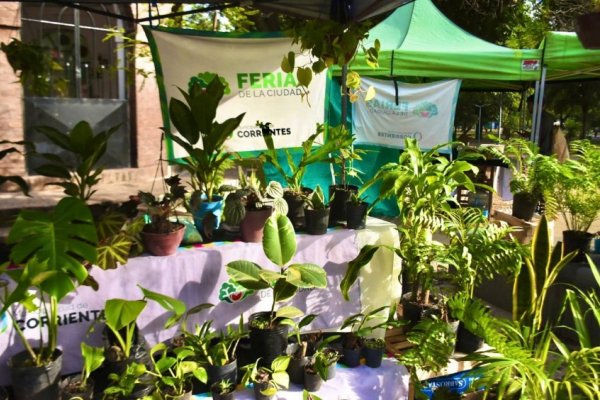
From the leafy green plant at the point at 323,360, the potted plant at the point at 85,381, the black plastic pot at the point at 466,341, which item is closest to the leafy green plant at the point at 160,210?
the potted plant at the point at 85,381

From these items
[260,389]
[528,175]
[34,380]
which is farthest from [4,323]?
[528,175]

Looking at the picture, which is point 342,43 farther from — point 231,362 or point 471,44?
point 471,44

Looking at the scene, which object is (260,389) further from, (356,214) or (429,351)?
(356,214)

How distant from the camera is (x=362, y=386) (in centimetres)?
248

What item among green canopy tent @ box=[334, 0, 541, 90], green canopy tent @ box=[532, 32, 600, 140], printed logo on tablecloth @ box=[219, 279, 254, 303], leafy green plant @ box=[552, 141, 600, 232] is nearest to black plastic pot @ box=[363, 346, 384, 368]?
printed logo on tablecloth @ box=[219, 279, 254, 303]

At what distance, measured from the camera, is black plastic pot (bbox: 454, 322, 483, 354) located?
2977mm

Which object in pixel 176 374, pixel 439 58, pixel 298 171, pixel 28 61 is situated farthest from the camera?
pixel 439 58

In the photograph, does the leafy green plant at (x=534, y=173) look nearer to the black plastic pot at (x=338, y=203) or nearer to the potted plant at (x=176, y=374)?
the black plastic pot at (x=338, y=203)

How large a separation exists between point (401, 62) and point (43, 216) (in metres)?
4.60

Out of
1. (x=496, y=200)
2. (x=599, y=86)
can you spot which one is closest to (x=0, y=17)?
(x=496, y=200)

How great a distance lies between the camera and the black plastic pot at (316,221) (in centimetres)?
271

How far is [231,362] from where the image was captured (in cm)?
229

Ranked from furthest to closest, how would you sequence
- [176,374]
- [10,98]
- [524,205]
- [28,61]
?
1. [10,98]
2. [524,205]
3. [28,61]
4. [176,374]

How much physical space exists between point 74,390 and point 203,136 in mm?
1251
